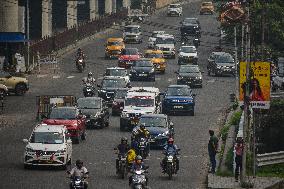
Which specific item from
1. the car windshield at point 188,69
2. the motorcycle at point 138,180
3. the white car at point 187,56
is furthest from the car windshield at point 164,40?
Answer: the motorcycle at point 138,180

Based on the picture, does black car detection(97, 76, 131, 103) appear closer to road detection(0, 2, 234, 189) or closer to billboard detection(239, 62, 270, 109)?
road detection(0, 2, 234, 189)

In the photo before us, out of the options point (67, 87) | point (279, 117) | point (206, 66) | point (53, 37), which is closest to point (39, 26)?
point (53, 37)

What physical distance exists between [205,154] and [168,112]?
584 inches

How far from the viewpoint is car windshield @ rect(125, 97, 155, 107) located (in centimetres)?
6106

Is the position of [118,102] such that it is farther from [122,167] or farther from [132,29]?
[132,29]

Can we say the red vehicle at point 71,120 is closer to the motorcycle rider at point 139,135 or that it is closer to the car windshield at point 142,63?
the motorcycle rider at point 139,135

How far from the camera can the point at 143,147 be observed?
49.3 meters

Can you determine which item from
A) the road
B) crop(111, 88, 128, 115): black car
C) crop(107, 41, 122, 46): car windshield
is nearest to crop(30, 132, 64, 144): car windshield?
the road

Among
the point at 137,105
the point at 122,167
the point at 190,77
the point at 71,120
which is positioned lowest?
the point at 190,77

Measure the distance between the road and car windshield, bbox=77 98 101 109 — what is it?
1305 mm

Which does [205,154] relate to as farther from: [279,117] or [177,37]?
[177,37]

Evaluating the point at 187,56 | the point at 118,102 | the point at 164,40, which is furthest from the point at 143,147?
the point at 164,40

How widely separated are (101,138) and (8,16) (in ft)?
A: 148

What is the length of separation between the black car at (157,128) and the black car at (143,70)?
2903 cm
